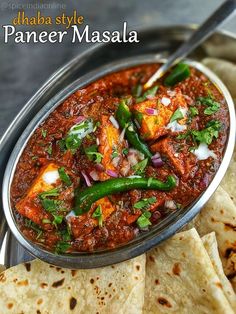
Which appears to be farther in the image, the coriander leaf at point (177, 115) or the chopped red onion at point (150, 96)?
the chopped red onion at point (150, 96)

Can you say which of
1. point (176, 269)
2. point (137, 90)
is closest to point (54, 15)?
point (137, 90)

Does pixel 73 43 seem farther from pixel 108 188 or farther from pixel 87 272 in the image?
pixel 87 272

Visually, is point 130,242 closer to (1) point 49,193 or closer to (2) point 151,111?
(1) point 49,193

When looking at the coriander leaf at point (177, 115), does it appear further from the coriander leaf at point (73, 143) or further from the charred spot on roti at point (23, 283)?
the charred spot on roti at point (23, 283)

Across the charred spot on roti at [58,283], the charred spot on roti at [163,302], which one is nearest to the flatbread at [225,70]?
the charred spot on roti at [163,302]

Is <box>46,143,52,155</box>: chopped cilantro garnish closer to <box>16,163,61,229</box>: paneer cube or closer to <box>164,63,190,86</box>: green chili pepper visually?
<box>16,163,61,229</box>: paneer cube
